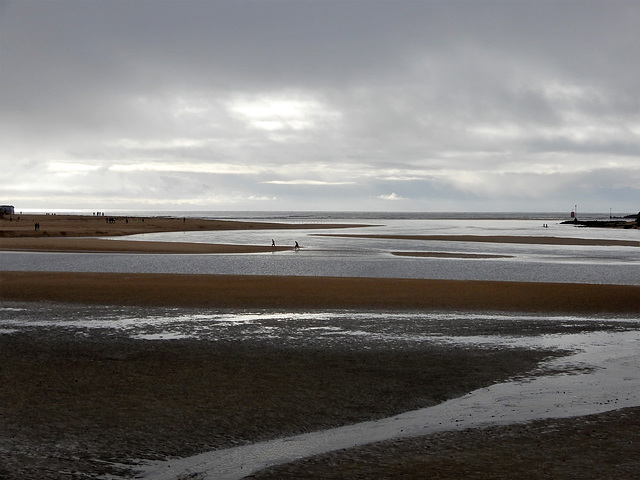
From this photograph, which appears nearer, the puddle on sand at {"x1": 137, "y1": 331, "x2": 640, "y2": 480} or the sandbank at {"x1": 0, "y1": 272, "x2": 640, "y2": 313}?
the puddle on sand at {"x1": 137, "y1": 331, "x2": 640, "y2": 480}

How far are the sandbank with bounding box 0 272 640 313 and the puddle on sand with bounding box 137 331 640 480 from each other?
835 centimetres

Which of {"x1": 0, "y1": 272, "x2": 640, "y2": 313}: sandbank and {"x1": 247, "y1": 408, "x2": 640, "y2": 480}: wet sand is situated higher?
{"x1": 0, "y1": 272, "x2": 640, "y2": 313}: sandbank

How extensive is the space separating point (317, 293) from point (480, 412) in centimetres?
1466

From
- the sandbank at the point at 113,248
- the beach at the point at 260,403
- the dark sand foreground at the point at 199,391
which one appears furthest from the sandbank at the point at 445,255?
the dark sand foreground at the point at 199,391

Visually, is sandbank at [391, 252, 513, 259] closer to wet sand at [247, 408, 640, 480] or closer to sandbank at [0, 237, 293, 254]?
sandbank at [0, 237, 293, 254]

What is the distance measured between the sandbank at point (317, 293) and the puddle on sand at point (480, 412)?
8.35 meters

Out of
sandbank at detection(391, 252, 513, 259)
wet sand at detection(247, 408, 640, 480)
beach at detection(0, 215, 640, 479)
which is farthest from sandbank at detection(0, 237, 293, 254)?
wet sand at detection(247, 408, 640, 480)

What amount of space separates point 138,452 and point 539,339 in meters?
11.4

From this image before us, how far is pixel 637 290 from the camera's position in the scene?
1013 inches

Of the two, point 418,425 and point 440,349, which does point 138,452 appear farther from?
point 440,349

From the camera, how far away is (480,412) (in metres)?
10.4

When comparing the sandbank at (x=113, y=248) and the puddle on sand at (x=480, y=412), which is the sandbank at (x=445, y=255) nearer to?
the sandbank at (x=113, y=248)

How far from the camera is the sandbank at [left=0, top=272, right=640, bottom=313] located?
2233 centimetres

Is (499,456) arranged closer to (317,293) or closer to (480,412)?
(480,412)
